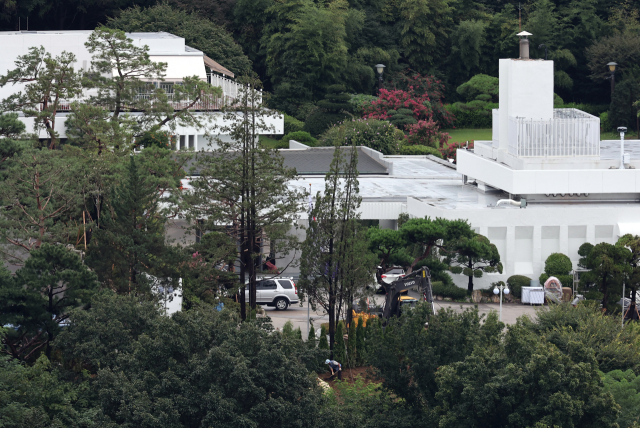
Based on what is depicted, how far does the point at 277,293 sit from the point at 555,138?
1269cm

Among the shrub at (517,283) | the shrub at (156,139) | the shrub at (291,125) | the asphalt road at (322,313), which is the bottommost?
the asphalt road at (322,313)

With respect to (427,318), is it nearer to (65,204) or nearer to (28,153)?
(65,204)

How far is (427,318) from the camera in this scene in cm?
2355

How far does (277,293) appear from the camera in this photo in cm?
3747

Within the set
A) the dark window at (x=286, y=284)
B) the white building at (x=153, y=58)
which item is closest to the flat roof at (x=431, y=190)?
the dark window at (x=286, y=284)

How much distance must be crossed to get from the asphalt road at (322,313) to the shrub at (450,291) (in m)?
0.32

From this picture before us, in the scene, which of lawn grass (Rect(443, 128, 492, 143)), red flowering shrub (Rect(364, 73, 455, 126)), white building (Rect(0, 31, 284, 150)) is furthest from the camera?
lawn grass (Rect(443, 128, 492, 143))

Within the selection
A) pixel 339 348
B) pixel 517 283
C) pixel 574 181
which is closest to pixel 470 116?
pixel 574 181

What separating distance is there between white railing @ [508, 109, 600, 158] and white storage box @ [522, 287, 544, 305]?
5.83m

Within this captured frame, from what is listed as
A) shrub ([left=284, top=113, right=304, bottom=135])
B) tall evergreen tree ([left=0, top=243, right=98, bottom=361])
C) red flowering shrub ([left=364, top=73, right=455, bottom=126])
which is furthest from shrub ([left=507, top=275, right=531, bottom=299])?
shrub ([left=284, top=113, right=304, bottom=135])

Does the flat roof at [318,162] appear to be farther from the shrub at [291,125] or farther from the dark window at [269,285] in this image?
the shrub at [291,125]

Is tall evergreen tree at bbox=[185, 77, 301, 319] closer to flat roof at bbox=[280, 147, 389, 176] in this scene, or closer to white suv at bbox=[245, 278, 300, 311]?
white suv at bbox=[245, 278, 300, 311]

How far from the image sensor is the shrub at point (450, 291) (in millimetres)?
37750

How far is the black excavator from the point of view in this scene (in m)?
32.6
